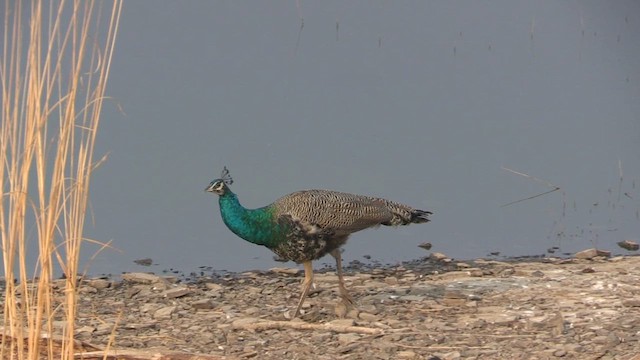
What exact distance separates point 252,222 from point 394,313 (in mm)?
1006

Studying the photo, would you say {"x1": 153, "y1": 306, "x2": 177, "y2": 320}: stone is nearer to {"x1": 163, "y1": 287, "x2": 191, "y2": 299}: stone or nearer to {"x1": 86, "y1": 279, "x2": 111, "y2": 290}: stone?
{"x1": 163, "y1": 287, "x2": 191, "y2": 299}: stone

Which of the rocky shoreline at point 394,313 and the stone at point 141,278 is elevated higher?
the stone at point 141,278

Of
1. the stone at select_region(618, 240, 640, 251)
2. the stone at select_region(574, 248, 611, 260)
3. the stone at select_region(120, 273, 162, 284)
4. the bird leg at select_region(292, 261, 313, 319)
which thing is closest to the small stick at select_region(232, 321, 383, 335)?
the bird leg at select_region(292, 261, 313, 319)

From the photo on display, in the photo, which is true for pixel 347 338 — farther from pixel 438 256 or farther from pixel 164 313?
pixel 438 256

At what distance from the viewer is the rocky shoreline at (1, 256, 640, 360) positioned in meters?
6.52

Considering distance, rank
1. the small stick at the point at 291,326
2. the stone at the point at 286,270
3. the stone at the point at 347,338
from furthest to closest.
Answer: the stone at the point at 286,270, the small stick at the point at 291,326, the stone at the point at 347,338

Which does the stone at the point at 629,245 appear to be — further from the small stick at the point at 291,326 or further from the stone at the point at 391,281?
the small stick at the point at 291,326

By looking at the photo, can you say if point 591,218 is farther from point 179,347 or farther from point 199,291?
point 179,347

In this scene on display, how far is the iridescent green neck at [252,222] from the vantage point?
24.2ft

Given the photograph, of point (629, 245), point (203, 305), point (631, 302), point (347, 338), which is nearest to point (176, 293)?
point (203, 305)

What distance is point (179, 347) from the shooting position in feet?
22.1

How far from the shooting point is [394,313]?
24.4 feet

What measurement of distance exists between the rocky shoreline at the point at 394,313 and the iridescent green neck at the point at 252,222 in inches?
18.8

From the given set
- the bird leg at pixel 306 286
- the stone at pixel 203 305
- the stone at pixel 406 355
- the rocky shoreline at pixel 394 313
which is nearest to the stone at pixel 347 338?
the rocky shoreline at pixel 394 313
